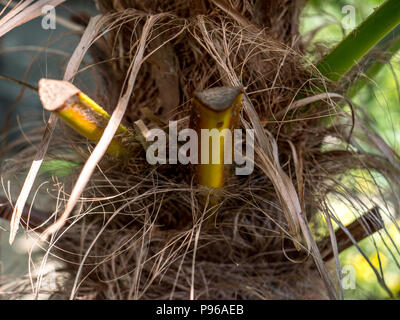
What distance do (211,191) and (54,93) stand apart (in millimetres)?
144

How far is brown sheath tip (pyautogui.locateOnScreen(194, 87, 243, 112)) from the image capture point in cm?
25

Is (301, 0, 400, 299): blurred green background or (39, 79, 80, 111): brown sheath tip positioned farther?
(301, 0, 400, 299): blurred green background

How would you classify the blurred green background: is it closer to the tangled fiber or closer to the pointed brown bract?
the tangled fiber

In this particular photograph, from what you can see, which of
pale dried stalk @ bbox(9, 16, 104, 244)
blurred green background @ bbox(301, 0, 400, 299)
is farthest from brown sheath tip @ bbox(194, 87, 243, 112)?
blurred green background @ bbox(301, 0, 400, 299)

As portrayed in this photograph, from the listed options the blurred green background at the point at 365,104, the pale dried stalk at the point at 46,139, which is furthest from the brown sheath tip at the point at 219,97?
the blurred green background at the point at 365,104

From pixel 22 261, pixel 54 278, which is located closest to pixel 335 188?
pixel 54 278

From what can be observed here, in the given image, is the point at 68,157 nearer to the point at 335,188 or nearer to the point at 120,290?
the point at 120,290

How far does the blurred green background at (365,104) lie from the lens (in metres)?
0.48

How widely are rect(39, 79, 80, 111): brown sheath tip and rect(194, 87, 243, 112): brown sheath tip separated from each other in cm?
8

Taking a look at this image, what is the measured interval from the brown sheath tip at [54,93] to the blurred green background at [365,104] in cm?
30

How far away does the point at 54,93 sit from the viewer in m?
0.25

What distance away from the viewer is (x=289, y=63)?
376 mm

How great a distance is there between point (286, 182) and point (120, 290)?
0.21 m

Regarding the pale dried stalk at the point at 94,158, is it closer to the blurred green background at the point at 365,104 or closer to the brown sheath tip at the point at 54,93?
the brown sheath tip at the point at 54,93
